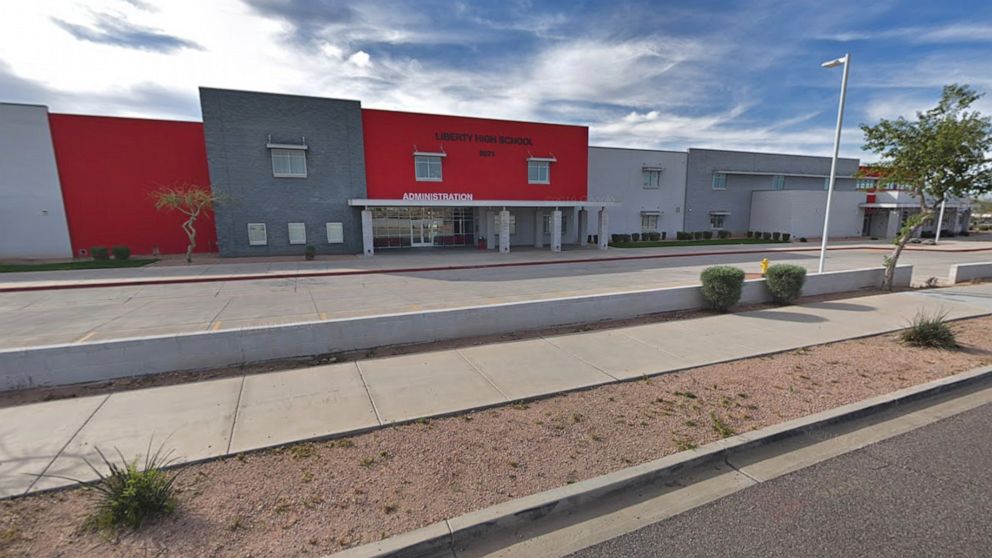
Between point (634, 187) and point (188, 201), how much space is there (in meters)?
30.0

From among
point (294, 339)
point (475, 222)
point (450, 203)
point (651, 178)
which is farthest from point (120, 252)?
point (651, 178)

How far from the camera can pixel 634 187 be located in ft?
114

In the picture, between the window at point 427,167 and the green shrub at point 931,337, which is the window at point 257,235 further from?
the green shrub at point 931,337

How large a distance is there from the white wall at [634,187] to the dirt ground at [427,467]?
28.3 metres

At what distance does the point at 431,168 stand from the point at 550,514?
2526 centimetres

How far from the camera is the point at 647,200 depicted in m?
35.2

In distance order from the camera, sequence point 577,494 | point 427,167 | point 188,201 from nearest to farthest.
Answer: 1. point 577,494
2. point 188,201
3. point 427,167

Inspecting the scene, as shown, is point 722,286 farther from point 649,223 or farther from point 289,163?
point 649,223

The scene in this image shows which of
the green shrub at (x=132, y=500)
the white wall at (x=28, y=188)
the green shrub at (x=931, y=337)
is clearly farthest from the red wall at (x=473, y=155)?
the green shrub at (x=132, y=500)

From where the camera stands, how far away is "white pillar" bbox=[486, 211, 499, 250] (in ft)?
91.2

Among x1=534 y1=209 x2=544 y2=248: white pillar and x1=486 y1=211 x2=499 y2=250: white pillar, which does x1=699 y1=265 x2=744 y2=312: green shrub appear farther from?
x1=534 y1=209 x2=544 y2=248: white pillar

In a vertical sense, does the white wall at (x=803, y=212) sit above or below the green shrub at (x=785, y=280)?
above

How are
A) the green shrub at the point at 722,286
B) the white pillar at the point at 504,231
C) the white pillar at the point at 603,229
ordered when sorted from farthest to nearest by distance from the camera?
the white pillar at the point at 603,229 → the white pillar at the point at 504,231 → the green shrub at the point at 722,286

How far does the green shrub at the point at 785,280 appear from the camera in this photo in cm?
1036
